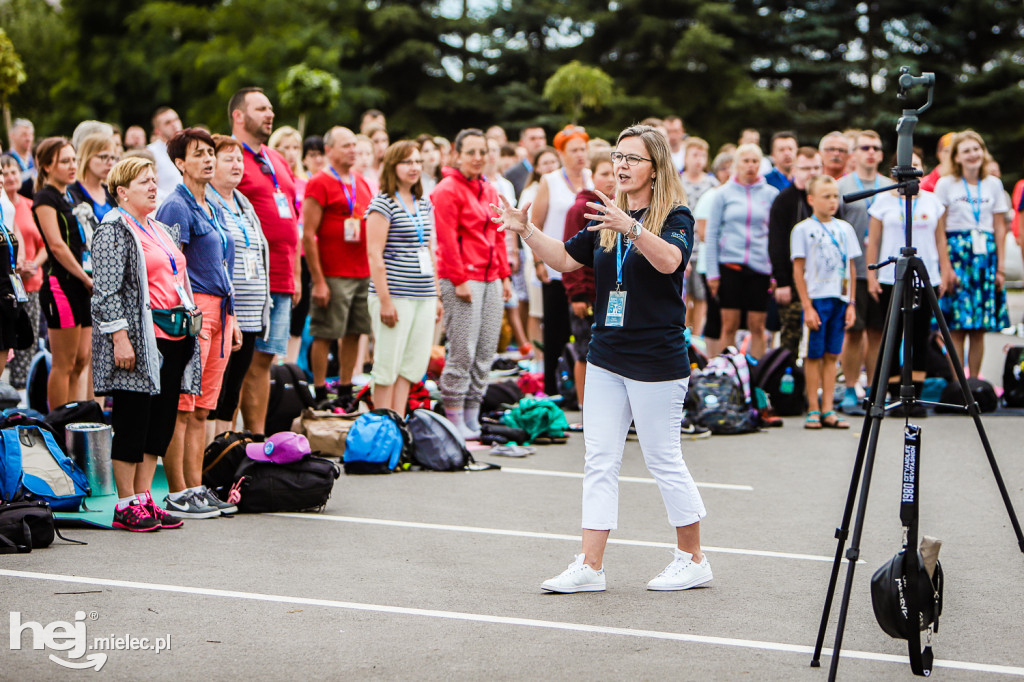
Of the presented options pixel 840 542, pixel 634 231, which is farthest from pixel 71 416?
pixel 840 542

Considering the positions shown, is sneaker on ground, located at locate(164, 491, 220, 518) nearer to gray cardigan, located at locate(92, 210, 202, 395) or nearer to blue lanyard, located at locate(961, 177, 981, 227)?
gray cardigan, located at locate(92, 210, 202, 395)

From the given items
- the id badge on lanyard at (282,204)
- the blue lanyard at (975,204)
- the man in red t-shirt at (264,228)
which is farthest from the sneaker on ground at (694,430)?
the id badge on lanyard at (282,204)

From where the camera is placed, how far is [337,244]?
9430 millimetres

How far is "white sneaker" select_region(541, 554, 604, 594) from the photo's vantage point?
5.16 meters

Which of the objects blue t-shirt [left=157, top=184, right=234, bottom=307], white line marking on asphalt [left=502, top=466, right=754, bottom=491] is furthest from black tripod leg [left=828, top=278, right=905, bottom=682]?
blue t-shirt [left=157, top=184, right=234, bottom=307]

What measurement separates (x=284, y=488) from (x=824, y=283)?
5077 mm

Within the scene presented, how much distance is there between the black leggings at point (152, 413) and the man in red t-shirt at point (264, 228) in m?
1.53

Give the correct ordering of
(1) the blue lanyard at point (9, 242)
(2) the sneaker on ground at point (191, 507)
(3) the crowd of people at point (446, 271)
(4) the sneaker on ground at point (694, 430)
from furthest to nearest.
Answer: (4) the sneaker on ground at point (694, 430)
(1) the blue lanyard at point (9, 242)
(2) the sneaker on ground at point (191, 507)
(3) the crowd of people at point (446, 271)

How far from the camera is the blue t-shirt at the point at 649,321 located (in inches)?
203

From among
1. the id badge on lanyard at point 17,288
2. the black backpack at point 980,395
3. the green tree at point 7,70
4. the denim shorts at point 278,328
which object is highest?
the green tree at point 7,70

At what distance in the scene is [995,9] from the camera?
34438 millimetres

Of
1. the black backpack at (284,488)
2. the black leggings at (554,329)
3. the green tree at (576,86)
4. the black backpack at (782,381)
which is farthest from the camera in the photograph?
the green tree at (576,86)

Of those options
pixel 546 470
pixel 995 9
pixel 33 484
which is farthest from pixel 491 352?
pixel 995 9

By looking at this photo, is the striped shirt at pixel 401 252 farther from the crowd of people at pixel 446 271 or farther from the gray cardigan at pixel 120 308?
the gray cardigan at pixel 120 308
